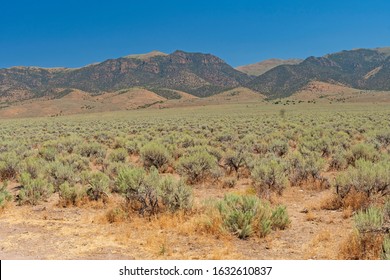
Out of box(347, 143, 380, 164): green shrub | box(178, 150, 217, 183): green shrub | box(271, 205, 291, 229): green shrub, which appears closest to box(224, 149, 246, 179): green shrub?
box(178, 150, 217, 183): green shrub

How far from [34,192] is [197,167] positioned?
548 cm

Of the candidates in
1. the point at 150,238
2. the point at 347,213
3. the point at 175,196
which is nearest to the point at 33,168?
the point at 175,196

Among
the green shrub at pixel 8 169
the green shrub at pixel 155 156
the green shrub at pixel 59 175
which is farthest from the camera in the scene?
the green shrub at pixel 155 156

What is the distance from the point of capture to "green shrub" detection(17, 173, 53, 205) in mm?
10195

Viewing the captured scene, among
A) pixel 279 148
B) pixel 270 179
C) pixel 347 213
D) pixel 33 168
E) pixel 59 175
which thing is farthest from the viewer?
pixel 279 148

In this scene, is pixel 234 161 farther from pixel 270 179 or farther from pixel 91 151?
pixel 91 151

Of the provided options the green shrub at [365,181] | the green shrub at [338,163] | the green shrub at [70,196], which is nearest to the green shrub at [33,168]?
the green shrub at [70,196]

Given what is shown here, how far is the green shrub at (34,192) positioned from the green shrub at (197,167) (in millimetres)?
4692

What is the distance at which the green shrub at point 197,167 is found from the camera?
42.7 feet

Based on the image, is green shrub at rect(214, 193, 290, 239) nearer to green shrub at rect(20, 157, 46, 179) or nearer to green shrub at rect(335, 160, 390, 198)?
green shrub at rect(335, 160, 390, 198)

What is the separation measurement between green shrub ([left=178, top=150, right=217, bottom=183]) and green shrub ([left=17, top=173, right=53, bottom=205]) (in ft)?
15.4

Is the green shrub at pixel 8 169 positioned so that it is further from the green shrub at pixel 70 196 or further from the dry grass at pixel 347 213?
the dry grass at pixel 347 213

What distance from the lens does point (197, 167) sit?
42.7ft

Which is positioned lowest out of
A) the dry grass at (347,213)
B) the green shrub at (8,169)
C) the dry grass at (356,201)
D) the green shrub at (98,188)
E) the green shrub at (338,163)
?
the dry grass at (347,213)
